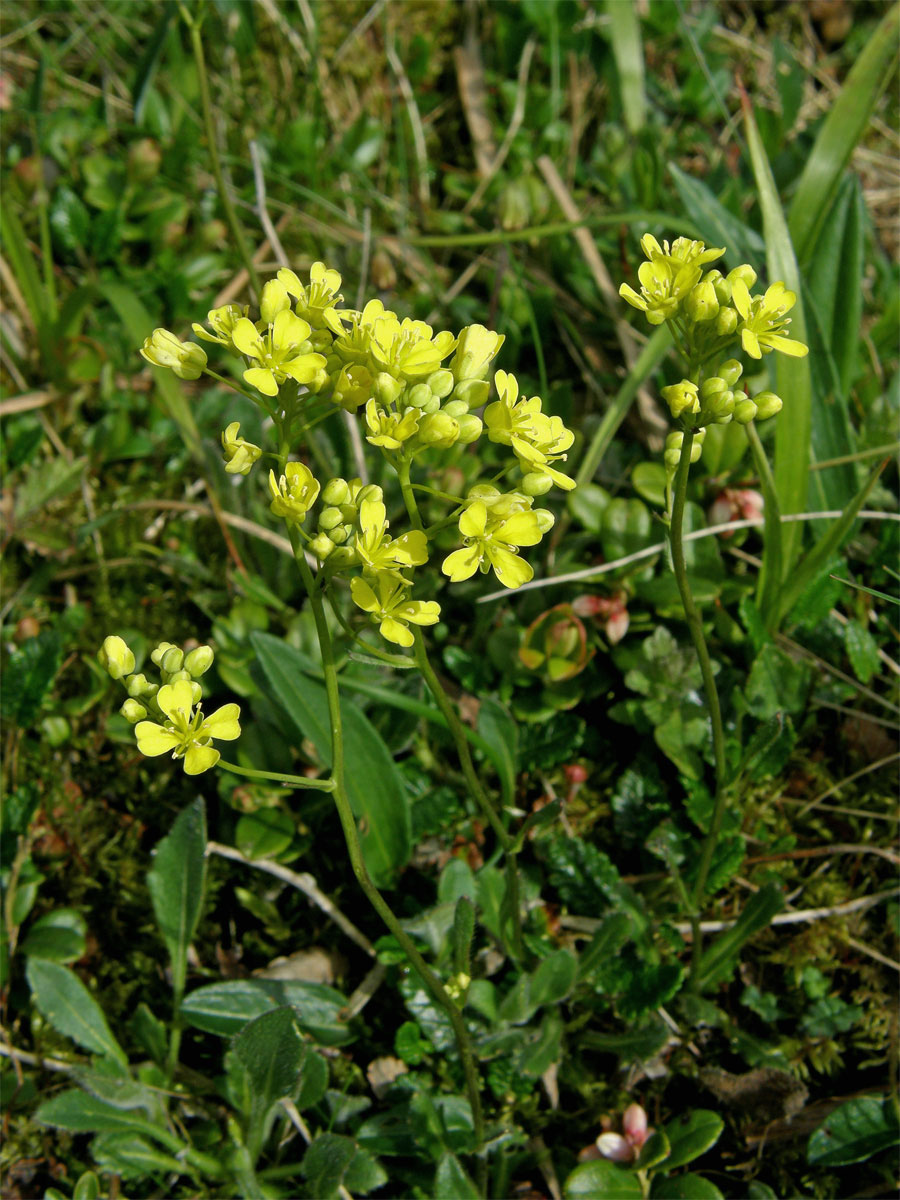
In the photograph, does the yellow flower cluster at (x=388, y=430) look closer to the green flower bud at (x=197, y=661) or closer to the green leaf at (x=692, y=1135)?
the green flower bud at (x=197, y=661)

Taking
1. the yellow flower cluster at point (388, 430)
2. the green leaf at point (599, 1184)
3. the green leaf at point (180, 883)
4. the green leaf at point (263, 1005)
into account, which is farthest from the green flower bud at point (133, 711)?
the green leaf at point (599, 1184)

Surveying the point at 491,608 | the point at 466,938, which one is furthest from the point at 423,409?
the point at 491,608

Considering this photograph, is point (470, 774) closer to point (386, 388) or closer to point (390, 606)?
point (390, 606)

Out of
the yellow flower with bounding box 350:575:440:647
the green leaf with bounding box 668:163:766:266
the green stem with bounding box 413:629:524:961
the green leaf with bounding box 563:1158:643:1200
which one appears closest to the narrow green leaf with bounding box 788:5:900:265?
the green leaf with bounding box 668:163:766:266

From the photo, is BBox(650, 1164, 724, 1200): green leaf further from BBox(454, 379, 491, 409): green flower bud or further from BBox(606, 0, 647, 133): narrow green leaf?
BBox(606, 0, 647, 133): narrow green leaf

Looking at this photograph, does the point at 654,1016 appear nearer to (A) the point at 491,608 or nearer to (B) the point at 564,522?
(A) the point at 491,608
